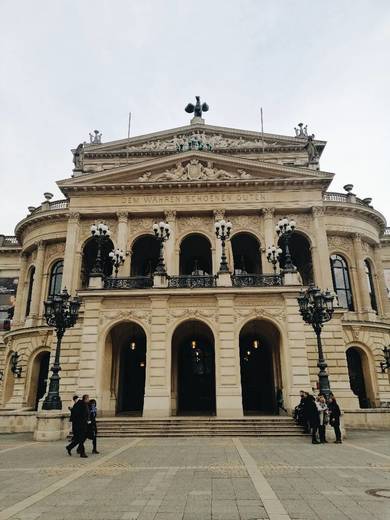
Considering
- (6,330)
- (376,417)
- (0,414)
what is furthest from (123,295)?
(6,330)

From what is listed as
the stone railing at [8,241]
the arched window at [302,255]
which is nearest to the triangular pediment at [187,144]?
the stone railing at [8,241]

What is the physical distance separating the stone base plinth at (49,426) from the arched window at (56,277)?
16171mm

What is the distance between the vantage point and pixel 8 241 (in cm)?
3891

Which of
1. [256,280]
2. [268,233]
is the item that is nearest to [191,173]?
[268,233]

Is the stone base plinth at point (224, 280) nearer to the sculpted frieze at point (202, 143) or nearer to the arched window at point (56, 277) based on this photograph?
the arched window at point (56, 277)

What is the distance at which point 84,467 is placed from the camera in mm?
9742

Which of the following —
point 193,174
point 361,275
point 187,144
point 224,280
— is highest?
point 187,144

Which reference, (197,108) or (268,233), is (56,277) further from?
(197,108)

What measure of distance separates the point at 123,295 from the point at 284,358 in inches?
368

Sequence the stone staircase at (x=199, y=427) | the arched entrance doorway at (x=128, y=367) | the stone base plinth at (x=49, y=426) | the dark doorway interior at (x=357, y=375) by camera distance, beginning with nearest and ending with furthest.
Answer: the stone base plinth at (x=49, y=426) → the stone staircase at (x=199, y=427) → the arched entrance doorway at (x=128, y=367) → the dark doorway interior at (x=357, y=375)

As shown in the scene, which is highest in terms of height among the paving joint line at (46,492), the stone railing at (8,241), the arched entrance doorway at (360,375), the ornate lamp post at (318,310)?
the stone railing at (8,241)

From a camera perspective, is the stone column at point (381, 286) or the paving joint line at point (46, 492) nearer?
the paving joint line at point (46, 492)

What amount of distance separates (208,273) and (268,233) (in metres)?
5.70

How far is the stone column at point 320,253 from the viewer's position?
27.4 m
